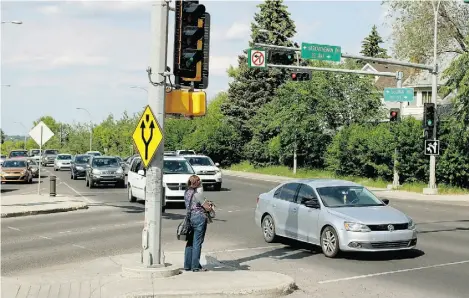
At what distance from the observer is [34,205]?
972 inches

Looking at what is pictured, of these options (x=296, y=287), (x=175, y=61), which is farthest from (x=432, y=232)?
(x=175, y=61)

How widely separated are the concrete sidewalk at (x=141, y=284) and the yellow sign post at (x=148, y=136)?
6.35 feet

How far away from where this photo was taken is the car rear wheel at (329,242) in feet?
43.7

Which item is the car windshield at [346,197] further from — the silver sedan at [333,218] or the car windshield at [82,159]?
the car windshield at [82,159]

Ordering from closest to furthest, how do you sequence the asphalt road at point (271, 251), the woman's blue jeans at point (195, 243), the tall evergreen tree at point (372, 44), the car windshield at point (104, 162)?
the asphalt road at point (271, 251) → the woman's blue jeans at point (195, 243) → the car windshield at point (104, 162) → the tall evergreen tree at point (372, 44)

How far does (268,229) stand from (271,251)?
1357 millimetres

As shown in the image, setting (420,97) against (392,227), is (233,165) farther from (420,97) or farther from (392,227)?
(392,227)

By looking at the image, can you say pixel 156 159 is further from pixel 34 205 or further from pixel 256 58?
pixel 256 58

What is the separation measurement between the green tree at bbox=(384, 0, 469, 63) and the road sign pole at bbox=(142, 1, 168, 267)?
4128 cm

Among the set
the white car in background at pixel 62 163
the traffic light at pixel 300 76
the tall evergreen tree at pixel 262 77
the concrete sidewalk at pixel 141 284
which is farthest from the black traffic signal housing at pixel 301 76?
the white car in background at pixel 62 163

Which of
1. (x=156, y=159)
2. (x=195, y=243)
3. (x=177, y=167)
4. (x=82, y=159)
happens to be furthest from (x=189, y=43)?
(x=82, y=159)

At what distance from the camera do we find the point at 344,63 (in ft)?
223

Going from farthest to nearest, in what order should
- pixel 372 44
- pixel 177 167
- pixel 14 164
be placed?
pixel 372 44, pixel 14 164, pixel 177 167

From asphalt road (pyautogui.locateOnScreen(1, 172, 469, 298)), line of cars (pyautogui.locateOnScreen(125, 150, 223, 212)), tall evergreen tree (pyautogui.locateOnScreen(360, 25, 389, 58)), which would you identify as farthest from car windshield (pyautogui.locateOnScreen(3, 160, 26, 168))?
tall evergreen tree (pyautogui.locateOnScreen(360, 25, 389, 58))
